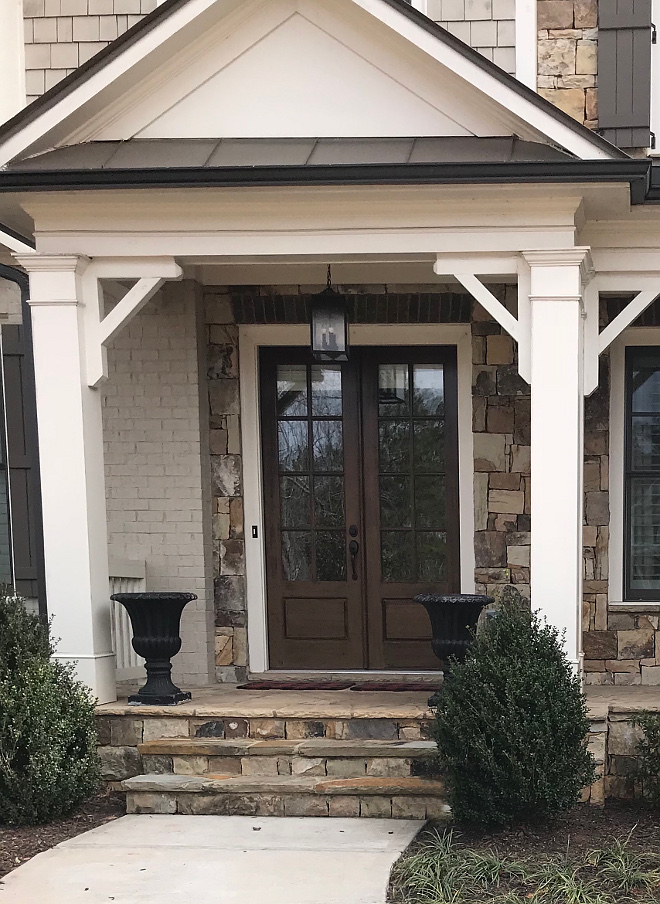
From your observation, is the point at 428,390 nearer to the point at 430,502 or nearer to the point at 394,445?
the point at 394,445

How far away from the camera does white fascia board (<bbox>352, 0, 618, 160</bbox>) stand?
194 inches

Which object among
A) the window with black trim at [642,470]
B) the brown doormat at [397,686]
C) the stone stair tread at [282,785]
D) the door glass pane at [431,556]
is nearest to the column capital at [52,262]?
the stone stair tread at [282,785]

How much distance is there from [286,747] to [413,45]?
146 inches

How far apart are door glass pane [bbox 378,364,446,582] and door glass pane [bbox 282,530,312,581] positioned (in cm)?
54

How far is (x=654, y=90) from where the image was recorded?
621cm

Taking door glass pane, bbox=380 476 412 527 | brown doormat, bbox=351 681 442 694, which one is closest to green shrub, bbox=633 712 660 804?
brown doormat, bbox=351 681 442 694

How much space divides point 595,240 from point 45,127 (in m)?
3.10

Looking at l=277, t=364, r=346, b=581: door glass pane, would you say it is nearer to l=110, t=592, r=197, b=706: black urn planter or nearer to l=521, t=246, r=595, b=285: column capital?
l=110, t=592, r=197, b=706: black urn planter

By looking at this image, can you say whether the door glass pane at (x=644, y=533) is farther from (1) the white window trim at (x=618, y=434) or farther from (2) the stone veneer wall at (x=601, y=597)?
(2) the stone veneer wall at (x=601, y=597)

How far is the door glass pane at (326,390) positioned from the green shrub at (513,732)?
2666 millimetres

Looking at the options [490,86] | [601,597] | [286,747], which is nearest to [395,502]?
[601,597]

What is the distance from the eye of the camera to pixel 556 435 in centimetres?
523

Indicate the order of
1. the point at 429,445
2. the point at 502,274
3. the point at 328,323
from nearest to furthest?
the point at 502,274 < the point at 328,323 < the point at 429,445

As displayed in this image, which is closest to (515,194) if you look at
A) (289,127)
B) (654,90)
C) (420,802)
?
(289,127)
